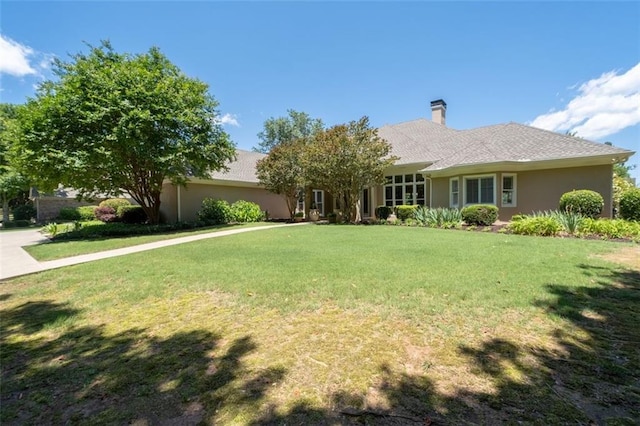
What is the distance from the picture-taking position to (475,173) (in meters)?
15.5

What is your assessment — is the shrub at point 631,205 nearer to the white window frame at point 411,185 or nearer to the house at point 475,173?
the house at point 475,173

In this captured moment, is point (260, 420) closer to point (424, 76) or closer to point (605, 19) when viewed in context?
point (605, 19)

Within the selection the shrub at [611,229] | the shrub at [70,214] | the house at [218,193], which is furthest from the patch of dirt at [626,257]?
the shrub at [70,214]

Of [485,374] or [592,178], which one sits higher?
[592,178]

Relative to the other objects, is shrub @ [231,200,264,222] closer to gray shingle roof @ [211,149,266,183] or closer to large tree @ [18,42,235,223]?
gray shingle roof @ [211,149,266,183]

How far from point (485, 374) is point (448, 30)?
1309 cm

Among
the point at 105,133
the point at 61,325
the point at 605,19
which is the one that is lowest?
the point at 61,325

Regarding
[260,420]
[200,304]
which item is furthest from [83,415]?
[200,304]

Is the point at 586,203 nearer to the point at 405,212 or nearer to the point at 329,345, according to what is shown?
the point at 405,212

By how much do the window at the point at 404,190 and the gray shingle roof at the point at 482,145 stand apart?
1196mm

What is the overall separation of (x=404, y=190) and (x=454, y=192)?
313 cm

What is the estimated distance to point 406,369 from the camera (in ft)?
8.36

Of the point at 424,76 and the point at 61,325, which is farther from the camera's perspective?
the point at 424,76

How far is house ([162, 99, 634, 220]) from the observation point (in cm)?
1363
